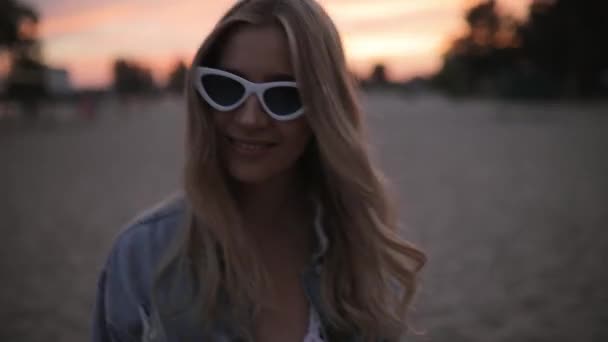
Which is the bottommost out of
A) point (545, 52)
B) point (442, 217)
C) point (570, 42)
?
point (442, 217)

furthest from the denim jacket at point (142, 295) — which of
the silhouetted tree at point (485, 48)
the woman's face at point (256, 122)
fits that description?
the silhouetted tree at point (485, 48)

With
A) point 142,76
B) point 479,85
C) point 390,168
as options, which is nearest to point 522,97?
point 479,85

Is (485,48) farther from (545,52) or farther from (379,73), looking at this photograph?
(379,73)

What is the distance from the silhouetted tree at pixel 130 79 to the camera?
65300 millimetres

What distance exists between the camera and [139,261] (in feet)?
5.14

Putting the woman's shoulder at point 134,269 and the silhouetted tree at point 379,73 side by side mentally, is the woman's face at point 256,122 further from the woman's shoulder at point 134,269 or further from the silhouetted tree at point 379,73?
the silhouetted tree at point 379,73

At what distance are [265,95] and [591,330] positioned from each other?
3.89 meters

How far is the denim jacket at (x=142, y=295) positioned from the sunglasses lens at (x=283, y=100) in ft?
1.41

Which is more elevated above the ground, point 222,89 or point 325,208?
point 222,89

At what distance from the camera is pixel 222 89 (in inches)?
61.4

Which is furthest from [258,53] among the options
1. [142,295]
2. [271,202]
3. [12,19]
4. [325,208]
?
[12,19]

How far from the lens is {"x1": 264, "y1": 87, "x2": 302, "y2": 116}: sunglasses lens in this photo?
1545 millimetres

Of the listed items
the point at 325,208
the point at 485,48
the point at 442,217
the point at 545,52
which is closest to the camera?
the point at 325,208

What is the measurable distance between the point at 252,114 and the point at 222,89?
0.11 meters
